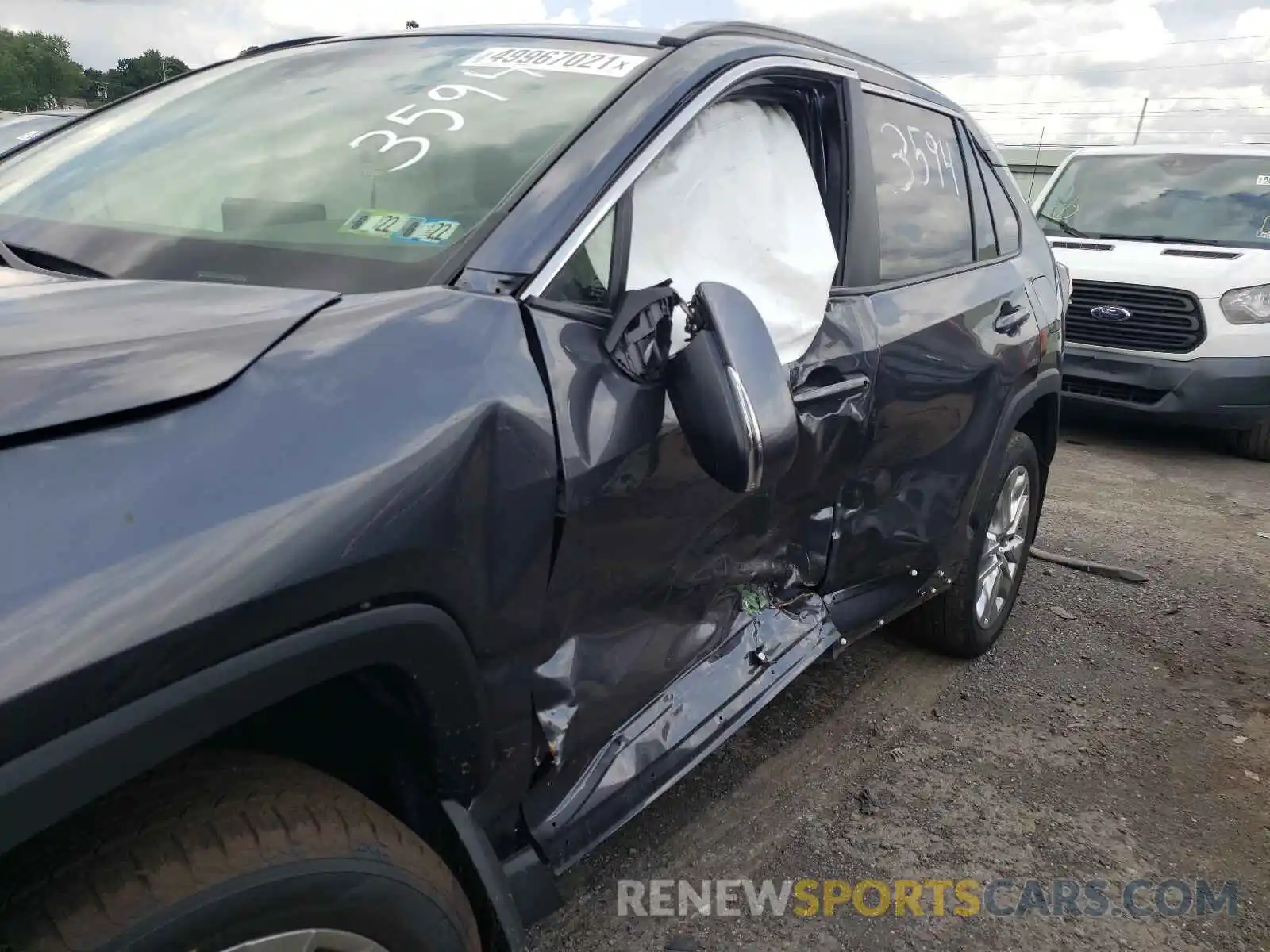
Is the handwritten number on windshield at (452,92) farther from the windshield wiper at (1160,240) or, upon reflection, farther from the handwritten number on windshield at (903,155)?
the windshield wiper at (1160,240)

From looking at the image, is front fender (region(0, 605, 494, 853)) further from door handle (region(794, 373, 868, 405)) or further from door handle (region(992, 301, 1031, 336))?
door handle (region(992, 301, 1031, 336))

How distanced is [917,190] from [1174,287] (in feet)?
15.8

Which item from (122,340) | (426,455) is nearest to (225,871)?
(426,455)

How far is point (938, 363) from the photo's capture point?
9.26 ft

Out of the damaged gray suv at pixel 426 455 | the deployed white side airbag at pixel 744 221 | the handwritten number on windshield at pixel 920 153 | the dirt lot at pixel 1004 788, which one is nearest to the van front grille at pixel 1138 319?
the dirt lot at pixel 1004 788

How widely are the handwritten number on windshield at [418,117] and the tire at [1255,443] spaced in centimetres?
662

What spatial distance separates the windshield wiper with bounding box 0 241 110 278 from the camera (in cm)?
172

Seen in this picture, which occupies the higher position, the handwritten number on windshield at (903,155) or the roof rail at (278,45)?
the roof rail at (278,45)

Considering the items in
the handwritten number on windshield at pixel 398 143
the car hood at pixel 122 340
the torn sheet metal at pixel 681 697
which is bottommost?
the torn sheet metal at pixel 681 697

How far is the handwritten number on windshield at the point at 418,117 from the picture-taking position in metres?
1.94

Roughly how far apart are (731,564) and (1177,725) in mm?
2039

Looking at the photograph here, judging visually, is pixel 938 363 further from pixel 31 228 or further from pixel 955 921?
pixel 31 228

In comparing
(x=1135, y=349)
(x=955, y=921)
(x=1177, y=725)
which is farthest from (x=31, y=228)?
(x=1135, y=349)

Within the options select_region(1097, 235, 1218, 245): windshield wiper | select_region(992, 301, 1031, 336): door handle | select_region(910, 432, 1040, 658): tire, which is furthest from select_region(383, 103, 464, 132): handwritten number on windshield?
select_region(1097, 235, 1218, 245): windshield wiper
